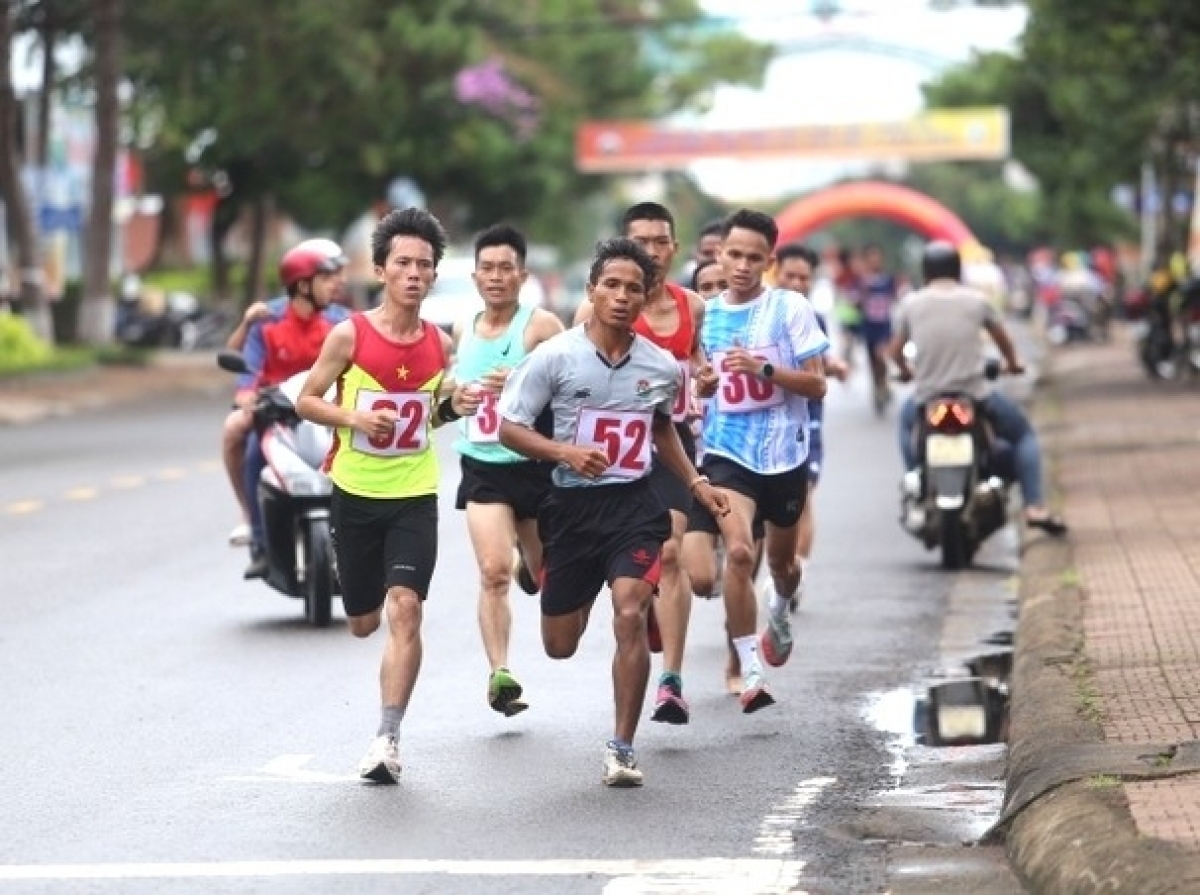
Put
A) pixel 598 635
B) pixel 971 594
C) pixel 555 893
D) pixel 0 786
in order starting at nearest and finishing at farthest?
pixel 555 893
pixel 0 786
pixel 598 635
pixel 971 594

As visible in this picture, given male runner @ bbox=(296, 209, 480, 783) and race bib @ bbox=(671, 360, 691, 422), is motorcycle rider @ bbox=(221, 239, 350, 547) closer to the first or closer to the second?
race bib @ bbox=(671, 360, 691, 422)

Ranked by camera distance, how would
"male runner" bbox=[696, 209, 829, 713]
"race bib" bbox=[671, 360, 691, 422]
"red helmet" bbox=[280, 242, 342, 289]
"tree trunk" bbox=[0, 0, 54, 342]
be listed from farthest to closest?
"tree trunk" bbox=[0, 0, 54, 342] < "red helmet" bbox=[280, 242, 342, 289] < "male runner" bbox=[696, 209, 829, 713] < "race bib" bbox=[671, 360, 691, 422]

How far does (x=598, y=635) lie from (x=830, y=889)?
643 centimetres

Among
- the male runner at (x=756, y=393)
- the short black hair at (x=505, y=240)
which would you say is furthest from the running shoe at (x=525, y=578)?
the short black hair at (x=505, y=240)

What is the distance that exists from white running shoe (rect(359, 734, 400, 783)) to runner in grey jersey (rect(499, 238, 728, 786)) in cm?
67

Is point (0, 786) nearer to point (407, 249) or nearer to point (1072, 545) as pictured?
point (407, 249)

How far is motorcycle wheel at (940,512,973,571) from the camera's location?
17.0 metres

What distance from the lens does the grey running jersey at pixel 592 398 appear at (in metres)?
10.1

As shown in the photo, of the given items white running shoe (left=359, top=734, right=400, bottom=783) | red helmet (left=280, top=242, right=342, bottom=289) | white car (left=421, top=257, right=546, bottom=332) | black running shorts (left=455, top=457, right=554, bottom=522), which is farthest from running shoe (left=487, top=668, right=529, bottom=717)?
white car (left=421, top=257, right=546, bottom=332)

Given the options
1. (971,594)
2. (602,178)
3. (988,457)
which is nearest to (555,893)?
(971,594)

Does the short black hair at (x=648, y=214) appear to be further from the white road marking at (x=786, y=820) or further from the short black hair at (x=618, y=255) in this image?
the white road marking at (x=786, y=820)

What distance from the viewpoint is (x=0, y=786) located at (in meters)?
9.93

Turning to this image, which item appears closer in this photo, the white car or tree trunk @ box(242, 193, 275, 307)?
the white car

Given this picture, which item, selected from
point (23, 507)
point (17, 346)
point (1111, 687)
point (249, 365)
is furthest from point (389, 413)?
point (17, 346)
